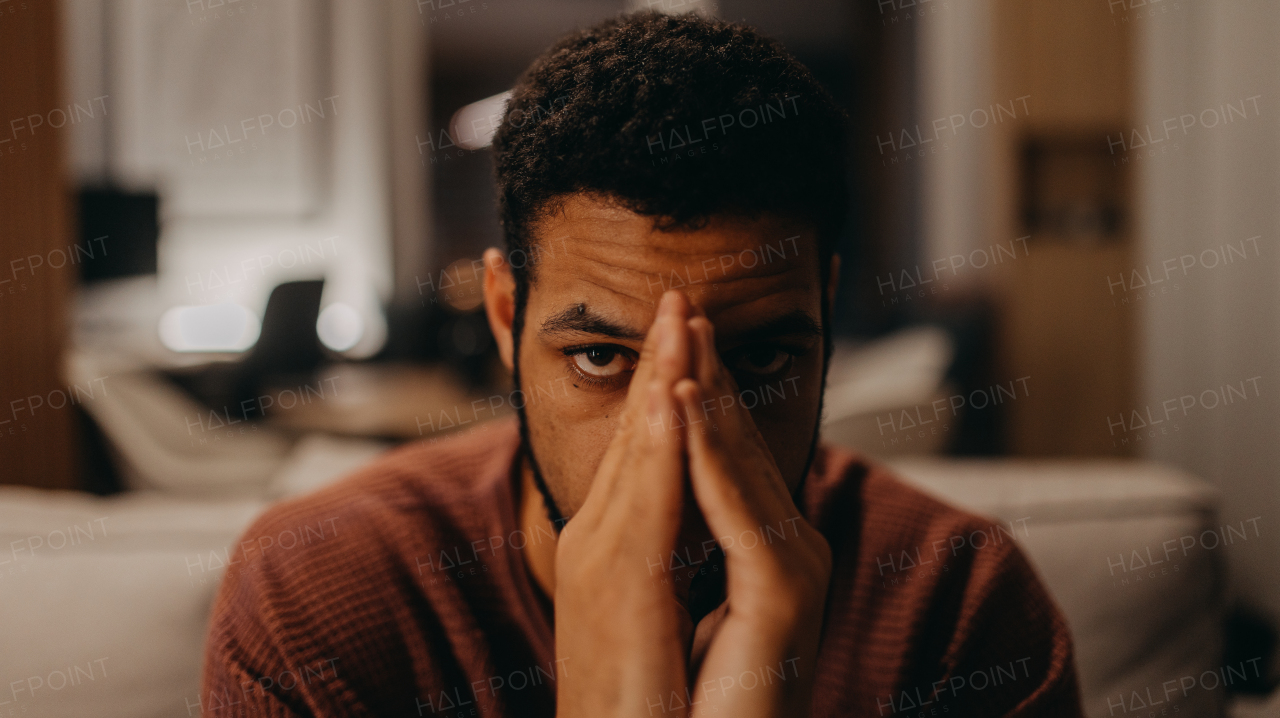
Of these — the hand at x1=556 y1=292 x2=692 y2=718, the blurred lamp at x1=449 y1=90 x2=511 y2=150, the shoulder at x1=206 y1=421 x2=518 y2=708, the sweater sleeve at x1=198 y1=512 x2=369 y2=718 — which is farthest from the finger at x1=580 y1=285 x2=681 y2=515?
the blurred lamp at x1=449 y1=90 x2=511 y2=150

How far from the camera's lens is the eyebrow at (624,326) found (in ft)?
2.57

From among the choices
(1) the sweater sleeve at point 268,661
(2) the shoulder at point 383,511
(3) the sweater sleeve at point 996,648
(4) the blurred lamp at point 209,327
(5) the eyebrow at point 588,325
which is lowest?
(3) the sweater sleeve at point 996,648

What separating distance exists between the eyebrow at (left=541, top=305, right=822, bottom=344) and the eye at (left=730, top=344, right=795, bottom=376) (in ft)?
0.09

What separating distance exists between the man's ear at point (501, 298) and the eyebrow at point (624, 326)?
161 mm

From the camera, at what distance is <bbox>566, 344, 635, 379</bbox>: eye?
0.82 meters

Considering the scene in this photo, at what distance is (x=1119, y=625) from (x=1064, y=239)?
2.83 metres

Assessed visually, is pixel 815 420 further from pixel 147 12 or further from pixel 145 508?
pixel 147 12

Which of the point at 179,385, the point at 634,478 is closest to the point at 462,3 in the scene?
the point at 179,385

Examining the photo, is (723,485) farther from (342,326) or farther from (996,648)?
(342,326)

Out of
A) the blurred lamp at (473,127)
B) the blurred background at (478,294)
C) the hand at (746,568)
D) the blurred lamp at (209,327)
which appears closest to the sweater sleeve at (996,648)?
the blurred background at (478,294)

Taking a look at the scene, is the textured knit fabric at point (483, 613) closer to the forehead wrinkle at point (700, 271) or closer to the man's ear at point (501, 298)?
the man's ear at point (501, 298)

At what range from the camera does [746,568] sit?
735 mm

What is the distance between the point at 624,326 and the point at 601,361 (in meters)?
0.07

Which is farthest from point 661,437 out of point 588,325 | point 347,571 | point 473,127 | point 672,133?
point 473,127
